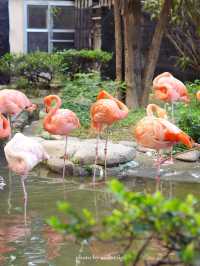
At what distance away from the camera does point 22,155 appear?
588 centimetres

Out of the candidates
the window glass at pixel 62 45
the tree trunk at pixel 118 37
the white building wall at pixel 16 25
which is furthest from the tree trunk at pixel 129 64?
the window glass at pixel 62 45

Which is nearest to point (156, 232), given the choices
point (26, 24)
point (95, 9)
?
point (95, 9)

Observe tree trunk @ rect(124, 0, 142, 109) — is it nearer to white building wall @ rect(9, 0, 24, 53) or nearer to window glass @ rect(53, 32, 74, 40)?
white building wall @ rect(9, 0, 24, 53)

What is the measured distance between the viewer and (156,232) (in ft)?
6.07

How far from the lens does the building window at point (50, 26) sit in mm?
18531

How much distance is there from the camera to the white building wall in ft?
58.9

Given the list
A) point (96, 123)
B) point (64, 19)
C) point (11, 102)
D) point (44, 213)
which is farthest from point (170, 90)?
point (64, 19)

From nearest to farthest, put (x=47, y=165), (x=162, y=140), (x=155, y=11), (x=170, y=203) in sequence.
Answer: (x=170, y=203)
(x=162, y=140)
(x=47, y=165)
(x=155, y=11)

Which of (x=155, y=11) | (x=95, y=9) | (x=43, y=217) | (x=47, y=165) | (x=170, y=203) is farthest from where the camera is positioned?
(x=95, y=9)

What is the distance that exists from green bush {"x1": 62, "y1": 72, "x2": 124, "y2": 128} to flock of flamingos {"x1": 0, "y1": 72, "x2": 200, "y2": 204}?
1331 millimetres

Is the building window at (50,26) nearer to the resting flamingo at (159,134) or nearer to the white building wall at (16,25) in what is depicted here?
the white building wall at (16,25)

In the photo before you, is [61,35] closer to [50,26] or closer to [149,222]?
[50,26]

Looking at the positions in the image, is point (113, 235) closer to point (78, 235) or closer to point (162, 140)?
point (78, 235)

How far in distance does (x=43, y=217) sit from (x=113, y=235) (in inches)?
148
